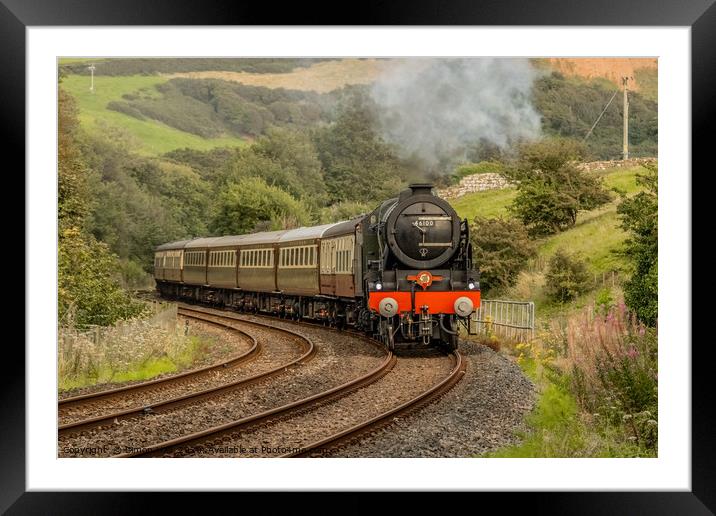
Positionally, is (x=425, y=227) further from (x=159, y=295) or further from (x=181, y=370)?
(x=159, y=295)

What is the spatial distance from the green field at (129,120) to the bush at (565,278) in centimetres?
952

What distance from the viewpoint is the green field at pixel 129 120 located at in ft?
51.2

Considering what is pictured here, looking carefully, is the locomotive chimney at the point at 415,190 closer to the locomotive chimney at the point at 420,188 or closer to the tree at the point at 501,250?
the locomotive chimney at the point at 420,188

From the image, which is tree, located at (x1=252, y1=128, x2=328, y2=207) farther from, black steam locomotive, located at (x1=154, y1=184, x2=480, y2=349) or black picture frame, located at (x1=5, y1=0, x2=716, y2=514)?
black picture frame, located at (x1=5, y1=0, x2=716, y2=514)

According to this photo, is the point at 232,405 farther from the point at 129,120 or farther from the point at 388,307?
the point at 129,120

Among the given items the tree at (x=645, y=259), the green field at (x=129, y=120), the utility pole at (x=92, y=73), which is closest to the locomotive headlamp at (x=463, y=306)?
the tree at (x=645, y=259)

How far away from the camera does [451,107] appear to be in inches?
751

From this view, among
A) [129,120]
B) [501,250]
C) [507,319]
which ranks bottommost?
[507,319]

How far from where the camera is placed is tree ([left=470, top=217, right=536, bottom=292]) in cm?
1716

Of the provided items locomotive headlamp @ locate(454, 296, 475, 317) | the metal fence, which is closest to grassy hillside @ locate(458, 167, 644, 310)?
the metal fence

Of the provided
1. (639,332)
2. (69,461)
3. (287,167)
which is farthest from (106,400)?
(287,167)

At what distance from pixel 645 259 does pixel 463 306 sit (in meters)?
3.84
